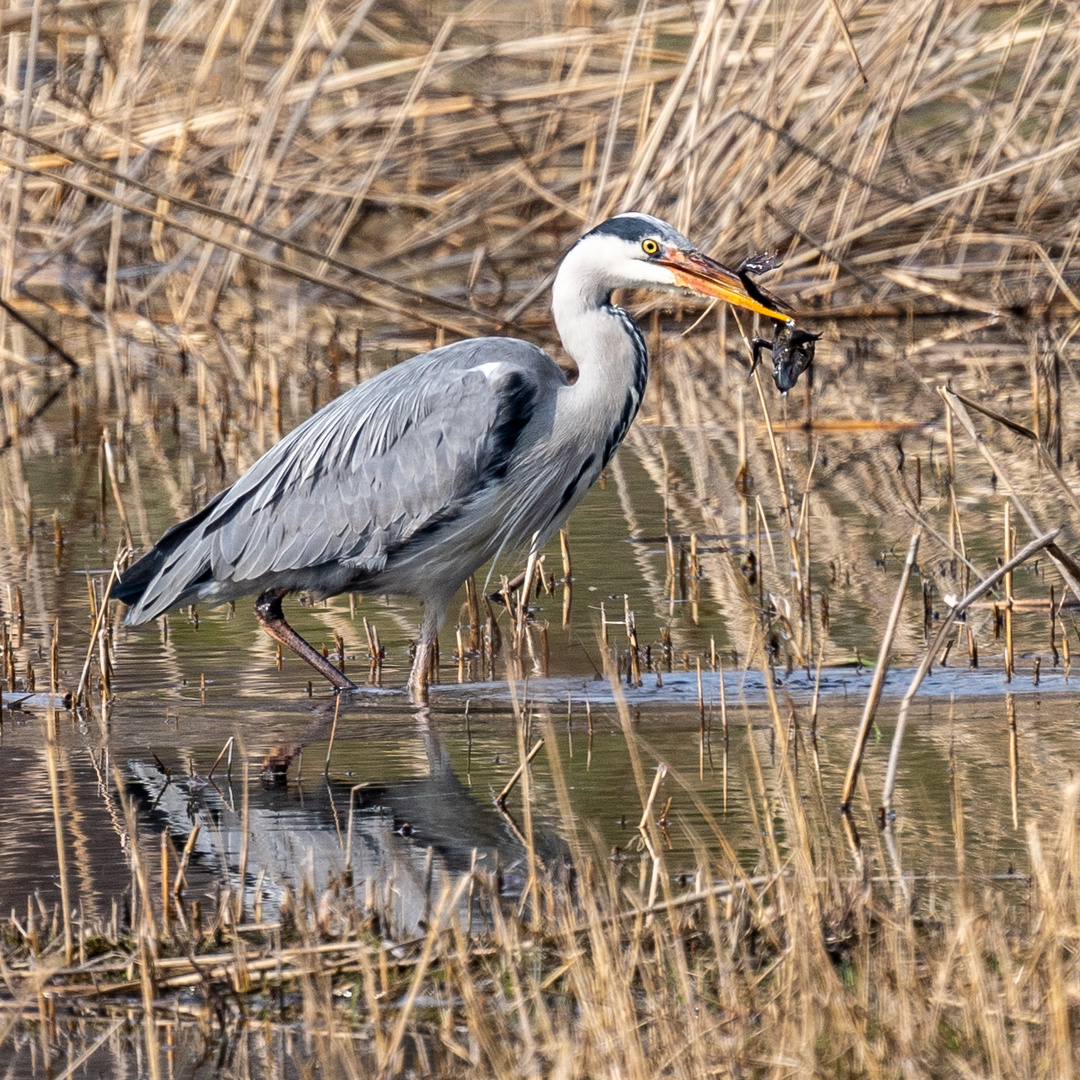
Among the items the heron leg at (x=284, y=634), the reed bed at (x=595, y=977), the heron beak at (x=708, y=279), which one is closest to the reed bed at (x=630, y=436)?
the reed bed at (x=595, y=977)

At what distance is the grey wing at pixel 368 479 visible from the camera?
618cm

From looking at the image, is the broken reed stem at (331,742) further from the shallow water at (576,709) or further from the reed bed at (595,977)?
the reed bed at (595,977)

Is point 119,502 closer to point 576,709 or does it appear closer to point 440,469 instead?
point 440,469

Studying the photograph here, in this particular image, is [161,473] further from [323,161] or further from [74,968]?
[74,968]

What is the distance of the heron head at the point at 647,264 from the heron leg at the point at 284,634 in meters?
1.45

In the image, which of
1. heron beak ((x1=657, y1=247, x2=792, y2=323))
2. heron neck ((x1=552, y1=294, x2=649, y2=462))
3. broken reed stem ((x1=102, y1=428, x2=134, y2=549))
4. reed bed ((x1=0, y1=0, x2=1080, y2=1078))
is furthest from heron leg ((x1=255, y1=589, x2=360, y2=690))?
heron beak ((x1=657, y1=247, x2=792, y2=323))

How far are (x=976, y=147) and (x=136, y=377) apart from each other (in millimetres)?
5307

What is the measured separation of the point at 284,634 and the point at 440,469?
781mm

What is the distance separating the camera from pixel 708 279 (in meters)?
6.12

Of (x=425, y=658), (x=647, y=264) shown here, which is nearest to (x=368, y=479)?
(x=425, y=658)

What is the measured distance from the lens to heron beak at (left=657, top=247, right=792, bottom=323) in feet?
19.8

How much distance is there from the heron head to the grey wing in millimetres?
323

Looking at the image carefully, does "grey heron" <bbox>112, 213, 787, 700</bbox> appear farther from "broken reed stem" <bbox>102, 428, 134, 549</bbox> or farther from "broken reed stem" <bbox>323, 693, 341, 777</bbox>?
"broken reed stem" <bbox>323, 693, 341, 777</bbox>

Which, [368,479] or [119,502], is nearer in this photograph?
[368,479]
